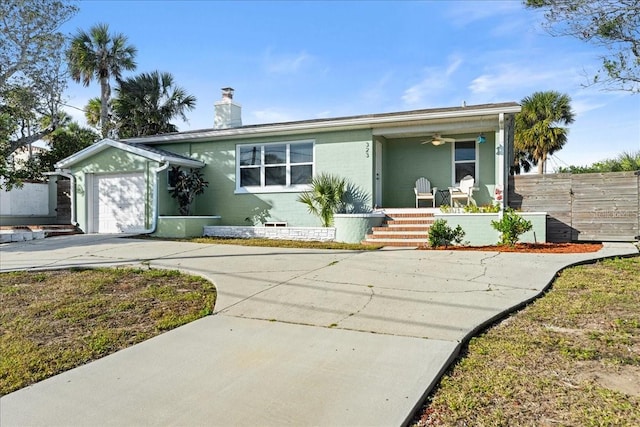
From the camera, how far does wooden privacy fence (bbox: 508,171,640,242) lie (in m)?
9.76

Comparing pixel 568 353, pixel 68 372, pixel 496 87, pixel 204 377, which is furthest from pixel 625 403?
pixel 496 87

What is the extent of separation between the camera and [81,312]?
4680 millimetres

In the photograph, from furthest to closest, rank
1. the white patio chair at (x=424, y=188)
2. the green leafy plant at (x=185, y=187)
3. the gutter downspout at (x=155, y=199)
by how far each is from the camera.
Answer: the green leafy plant at (x=185, y=187)
the gutter downspout at (x=155, y=199)
the white patio chair at (x=424, y=188)

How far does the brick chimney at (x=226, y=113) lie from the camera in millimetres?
15336

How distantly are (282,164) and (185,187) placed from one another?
10.4 feet

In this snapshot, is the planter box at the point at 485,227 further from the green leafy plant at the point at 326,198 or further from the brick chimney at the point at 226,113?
the brick chimney at the point at 226,113

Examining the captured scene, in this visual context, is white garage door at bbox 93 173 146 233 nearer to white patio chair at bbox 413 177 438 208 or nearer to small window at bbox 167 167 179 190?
small window at bbox 167 167 179 190

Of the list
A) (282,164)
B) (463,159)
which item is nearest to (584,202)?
(463,159)

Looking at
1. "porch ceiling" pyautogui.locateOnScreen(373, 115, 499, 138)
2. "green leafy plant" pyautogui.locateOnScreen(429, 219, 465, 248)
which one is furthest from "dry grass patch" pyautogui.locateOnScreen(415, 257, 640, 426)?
"porch ceiling" pyautogui.locateOnScreen(373, 115, 499, 138)

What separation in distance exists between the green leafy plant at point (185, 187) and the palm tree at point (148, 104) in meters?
9.73

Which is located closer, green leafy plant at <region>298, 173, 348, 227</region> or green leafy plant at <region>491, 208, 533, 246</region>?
green leafy plant at <region>491, 208, 533, 246</region>

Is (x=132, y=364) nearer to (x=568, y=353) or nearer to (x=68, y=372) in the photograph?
(x=68, y=372)

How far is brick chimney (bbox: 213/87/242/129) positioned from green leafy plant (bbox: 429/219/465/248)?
9182 mm

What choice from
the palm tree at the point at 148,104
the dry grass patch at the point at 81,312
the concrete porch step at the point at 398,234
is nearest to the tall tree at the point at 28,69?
the palm tree at the point at 148,104
